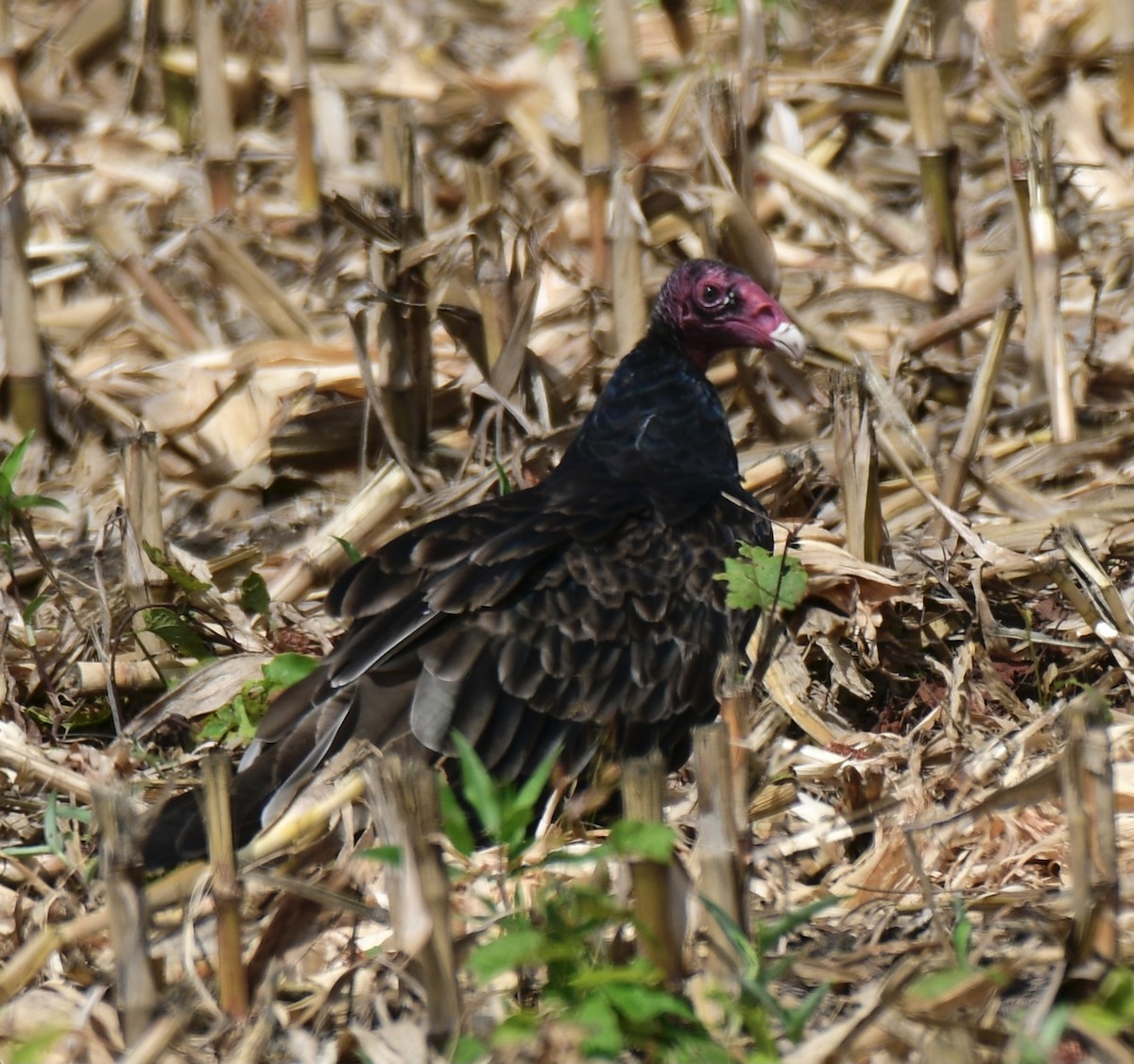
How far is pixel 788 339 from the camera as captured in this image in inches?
202

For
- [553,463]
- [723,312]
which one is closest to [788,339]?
[723,312]

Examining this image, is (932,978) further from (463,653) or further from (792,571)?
(463,653)

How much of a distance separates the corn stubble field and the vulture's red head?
40 cm

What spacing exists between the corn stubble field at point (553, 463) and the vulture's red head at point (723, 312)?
1.30 feet

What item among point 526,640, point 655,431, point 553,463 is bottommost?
point 526,640

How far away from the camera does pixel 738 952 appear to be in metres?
2.82

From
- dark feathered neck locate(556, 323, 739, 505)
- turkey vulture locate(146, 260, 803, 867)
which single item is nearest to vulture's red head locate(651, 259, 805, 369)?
dark feathered neck locate(556, 323, 739, 505)

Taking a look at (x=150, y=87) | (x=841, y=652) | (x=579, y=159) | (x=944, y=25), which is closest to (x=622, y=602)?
(x=841, y=652)

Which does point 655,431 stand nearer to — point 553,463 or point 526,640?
point 553,463

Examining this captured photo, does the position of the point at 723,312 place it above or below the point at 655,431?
above

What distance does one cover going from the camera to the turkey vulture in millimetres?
4047

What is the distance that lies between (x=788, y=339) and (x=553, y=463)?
102 centimetres

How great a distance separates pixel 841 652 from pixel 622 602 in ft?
2.66

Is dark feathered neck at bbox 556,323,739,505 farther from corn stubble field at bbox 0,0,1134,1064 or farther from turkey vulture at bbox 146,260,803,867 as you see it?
corn stubble field at bbox 0,0,1134,1064
